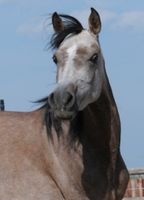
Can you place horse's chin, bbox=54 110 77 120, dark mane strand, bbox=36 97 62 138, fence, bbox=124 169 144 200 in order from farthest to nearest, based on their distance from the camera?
1. fence, bbox=124 169 144 200
2. dark mane strand, bbox=36 97 62 138
3. horse's chin, bbox=54 110 77 120

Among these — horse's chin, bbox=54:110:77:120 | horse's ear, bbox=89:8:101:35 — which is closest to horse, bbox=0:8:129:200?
horse's ear, bbox=89:8:101:35

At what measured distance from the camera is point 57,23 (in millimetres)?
7996

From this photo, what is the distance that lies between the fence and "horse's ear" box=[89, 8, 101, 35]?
5.78 m

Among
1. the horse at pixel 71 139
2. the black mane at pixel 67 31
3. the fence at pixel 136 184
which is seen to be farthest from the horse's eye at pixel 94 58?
the fence at pixel 136 184

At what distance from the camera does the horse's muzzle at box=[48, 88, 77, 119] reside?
704 centimetres

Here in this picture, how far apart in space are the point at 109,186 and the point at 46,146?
2.71 feet

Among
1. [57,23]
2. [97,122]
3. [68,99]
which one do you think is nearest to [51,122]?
[97,122]

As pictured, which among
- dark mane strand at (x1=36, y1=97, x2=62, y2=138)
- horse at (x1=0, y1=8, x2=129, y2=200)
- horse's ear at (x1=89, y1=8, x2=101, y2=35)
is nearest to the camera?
horse at (x1=0, y1=8, x2=129, y2=200)

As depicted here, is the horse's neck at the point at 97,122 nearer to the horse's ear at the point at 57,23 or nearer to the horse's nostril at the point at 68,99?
the horse's nostril at the point at 68,99

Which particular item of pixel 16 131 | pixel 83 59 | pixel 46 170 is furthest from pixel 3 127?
pixel 83 59

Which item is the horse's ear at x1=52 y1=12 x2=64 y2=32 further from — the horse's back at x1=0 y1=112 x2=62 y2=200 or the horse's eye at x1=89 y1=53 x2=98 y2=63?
the horse's back at x1=0 y1=112 x2=62 y2=200

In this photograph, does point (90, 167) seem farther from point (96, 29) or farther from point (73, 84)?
point (96, 29)

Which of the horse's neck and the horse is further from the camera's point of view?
the horse's neck

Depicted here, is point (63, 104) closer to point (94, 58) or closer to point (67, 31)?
point (94, 58)
